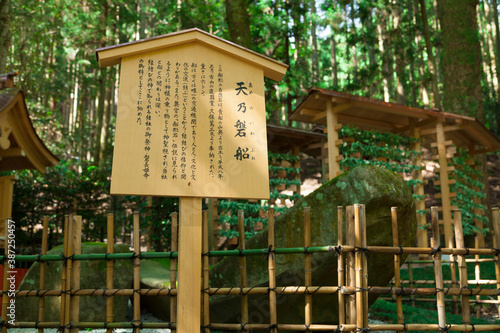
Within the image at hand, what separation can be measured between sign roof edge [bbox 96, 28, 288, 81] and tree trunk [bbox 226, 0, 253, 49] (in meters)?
5.40

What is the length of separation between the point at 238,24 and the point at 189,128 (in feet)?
20.7

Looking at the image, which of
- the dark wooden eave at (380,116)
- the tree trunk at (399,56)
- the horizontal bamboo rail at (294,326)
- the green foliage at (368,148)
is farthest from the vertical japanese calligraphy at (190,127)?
the tree trunk at (399,56)

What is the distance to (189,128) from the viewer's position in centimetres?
325

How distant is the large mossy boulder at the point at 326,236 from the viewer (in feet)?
12.7

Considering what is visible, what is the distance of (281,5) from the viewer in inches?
547

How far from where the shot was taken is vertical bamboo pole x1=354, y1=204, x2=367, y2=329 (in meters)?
3.18

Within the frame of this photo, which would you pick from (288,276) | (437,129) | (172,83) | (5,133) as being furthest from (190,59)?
(437,129)

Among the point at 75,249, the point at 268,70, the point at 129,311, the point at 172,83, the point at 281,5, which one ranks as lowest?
the point at 129,311

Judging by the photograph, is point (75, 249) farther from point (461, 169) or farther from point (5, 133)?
point (461, 169)

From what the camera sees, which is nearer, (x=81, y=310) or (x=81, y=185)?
(x=81, y=310)

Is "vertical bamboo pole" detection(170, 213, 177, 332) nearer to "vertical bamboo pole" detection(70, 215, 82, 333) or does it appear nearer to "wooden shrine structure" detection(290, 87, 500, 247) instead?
"vertical bamboo pole" detection(70, 215, 82, 333)

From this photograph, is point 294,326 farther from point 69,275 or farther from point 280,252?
point 69,275

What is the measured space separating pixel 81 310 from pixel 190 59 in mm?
3489

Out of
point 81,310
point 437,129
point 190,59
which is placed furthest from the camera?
point 437,129
